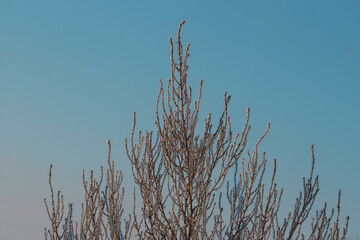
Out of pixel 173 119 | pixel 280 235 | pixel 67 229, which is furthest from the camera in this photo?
pixel 67 229

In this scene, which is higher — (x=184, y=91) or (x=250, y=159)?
(x=184, y=91)

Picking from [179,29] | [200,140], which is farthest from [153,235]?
[179,29]

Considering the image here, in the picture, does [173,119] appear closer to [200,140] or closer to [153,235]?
[200,140]

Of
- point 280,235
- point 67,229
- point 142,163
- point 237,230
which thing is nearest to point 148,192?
point 142,163

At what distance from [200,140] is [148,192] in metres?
0.77

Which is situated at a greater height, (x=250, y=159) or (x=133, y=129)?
(x=133, y=129)

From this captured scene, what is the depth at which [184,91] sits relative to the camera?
4.62 metres

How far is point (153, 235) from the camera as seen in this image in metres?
4.94

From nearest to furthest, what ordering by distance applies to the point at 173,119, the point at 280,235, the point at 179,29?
the point at 179,29
the point at 173,119
the point at 280,235

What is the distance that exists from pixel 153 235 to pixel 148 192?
1.52 ft

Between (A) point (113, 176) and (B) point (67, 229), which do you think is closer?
(A) point (113, 176)

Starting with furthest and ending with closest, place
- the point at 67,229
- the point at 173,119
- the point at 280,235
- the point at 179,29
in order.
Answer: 1. the point at 67,229
2. the point at 280,235
3. the point at 173,119
4. the point at 179,29

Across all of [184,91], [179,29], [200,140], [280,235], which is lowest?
[280,235]

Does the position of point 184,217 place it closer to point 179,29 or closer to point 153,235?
point 153,235
